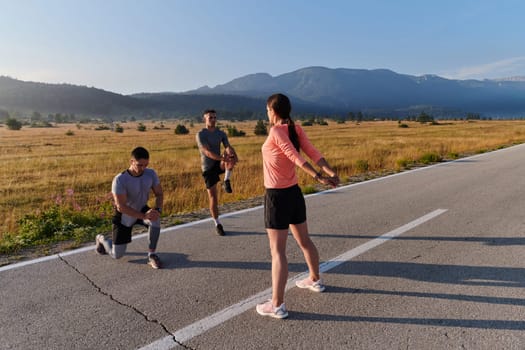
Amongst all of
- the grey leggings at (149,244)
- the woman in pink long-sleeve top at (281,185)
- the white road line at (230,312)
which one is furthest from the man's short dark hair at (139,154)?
the white road line at (230,312)

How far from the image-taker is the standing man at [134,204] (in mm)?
4047

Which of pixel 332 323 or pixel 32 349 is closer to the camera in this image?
pixel 32 349

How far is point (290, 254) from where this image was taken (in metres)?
4.59

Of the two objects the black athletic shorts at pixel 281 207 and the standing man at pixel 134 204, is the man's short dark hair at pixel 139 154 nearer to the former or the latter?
the standing man at pixel 134 204

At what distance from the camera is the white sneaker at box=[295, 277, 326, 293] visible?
11.7 feet

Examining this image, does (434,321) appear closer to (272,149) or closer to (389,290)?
(389,290)

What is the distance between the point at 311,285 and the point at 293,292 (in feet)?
0.67

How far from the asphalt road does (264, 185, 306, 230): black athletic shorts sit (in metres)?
0.87

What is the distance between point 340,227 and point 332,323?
9.24 feet

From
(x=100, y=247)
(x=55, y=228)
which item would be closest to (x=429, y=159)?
(x=100, y=247)

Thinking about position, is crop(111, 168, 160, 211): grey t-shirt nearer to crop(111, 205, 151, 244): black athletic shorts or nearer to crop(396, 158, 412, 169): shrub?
crop(111, 205, 151, 244): black athletic shorts

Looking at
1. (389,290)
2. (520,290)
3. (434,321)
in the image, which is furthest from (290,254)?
(520,290)

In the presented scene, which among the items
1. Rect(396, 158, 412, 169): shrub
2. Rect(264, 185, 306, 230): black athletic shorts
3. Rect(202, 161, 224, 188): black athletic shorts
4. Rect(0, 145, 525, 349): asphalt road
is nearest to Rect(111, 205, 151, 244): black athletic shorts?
Rect(0, 145, 525, 349): asphalt road

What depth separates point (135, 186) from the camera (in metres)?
4.19
